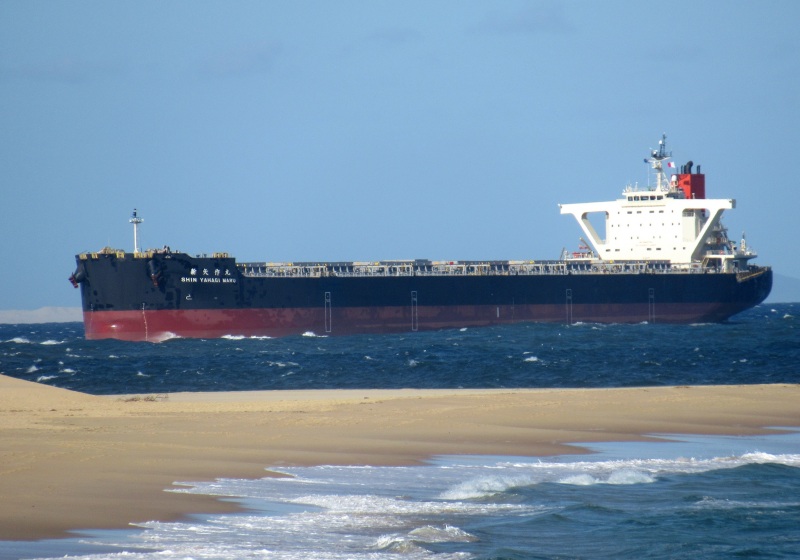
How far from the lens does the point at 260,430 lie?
13664 mm

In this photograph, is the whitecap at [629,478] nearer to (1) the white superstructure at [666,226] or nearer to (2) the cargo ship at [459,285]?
(2) the cargo ship at [459,285]

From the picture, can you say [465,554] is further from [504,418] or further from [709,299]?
[709,299]

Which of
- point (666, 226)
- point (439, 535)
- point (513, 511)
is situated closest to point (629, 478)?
point (513, 511)

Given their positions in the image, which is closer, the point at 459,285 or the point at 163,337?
the point at 163,337

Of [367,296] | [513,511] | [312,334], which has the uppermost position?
[367,296]

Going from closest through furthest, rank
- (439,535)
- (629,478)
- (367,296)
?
(439,535) → (629,478) → (367,296)

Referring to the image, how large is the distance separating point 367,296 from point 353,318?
1096 mm

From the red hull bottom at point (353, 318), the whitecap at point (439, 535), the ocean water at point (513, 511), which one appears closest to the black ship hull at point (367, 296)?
the red hull bottom at point (353, 318)

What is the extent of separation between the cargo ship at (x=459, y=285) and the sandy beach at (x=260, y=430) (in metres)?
18.3

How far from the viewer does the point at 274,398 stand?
63.2ft

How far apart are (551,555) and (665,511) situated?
195cm

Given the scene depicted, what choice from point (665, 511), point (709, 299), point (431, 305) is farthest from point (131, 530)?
point (709, 299)

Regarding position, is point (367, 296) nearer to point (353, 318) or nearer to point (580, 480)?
point (353, 318)

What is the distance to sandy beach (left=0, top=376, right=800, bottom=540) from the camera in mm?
8922
